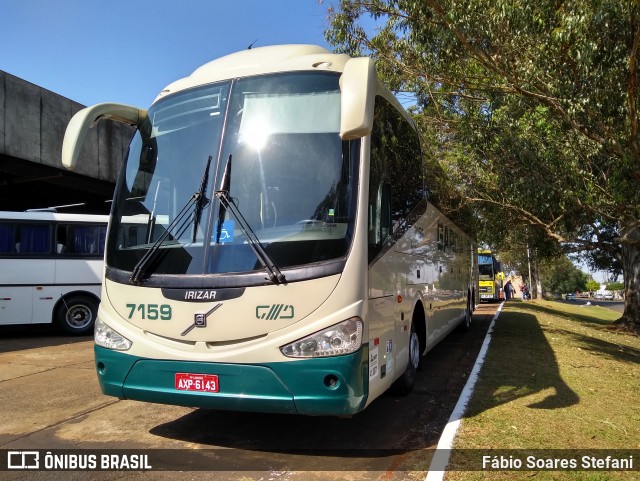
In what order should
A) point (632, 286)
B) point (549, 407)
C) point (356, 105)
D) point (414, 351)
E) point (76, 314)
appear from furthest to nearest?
point (632, 286) < point (76, 314) < point (414, 351) < point (549, 407) < point (356, 105)

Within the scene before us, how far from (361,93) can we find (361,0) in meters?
6.89

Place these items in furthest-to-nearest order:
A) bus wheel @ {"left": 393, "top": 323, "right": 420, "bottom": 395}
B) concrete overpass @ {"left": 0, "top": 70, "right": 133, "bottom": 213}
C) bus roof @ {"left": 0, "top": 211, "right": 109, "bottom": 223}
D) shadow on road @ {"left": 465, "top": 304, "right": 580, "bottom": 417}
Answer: concrete overpass @ {"left": 0, "top": 70, "right": 133, "bottom": 213}
bus roof @ {"left": 0, "top": 211, "right": 109, "bottom": 223}
bus wheel @ {"left": 393, "top": 323, "right": 420, "bottom": 395}
shadow on road @ {"left": 465, "top": 304, "right": 580, "bottom": 417}

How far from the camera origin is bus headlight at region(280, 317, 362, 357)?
12.9 feet

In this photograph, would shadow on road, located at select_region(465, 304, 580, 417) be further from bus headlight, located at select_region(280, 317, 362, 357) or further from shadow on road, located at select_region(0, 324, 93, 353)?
shadow on road, located at select_region(0, 324, 93, 353)

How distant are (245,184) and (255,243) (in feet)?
1.82

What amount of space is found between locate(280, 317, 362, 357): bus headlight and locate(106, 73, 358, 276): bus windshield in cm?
55

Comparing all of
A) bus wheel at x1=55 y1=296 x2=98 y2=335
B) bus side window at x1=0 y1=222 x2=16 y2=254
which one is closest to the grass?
bus wheel at x1=55 y1=296 x2=98 y2=335

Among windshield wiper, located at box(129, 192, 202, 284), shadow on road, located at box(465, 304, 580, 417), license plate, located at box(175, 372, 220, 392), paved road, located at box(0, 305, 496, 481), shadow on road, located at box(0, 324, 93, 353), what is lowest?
shadow on road, located at box(0, 324, 93, 353)

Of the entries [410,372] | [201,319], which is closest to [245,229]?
[201,319]

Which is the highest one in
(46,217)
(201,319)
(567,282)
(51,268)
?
(46,217)

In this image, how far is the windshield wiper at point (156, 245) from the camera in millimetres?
4352

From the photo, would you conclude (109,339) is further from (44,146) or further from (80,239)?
(44,146)

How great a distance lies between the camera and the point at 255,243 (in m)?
4.11

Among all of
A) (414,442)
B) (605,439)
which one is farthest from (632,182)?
(414,442)
